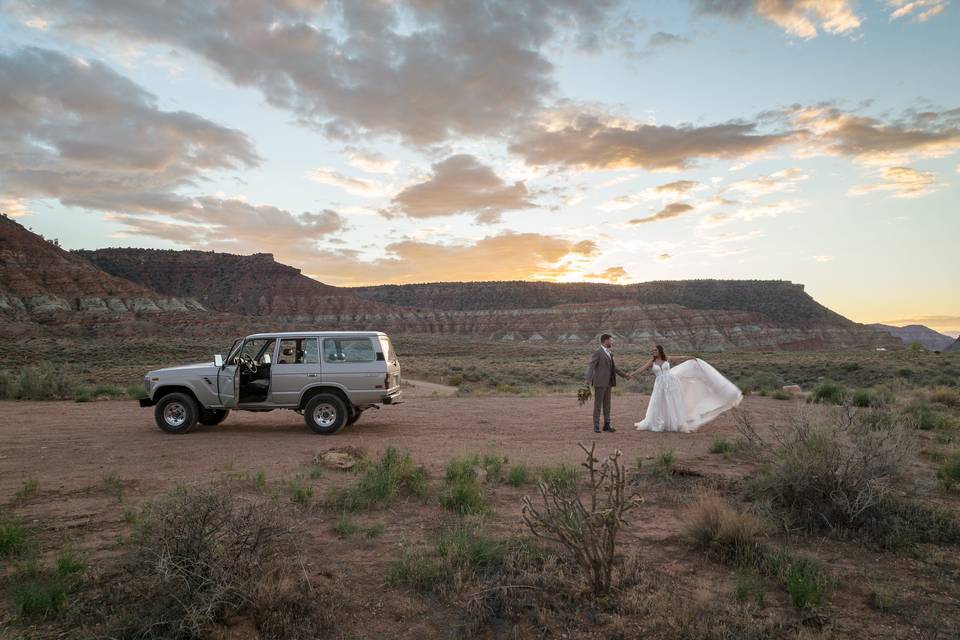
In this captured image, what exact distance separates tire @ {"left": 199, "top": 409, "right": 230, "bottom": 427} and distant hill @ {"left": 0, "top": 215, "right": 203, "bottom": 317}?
58513 mm

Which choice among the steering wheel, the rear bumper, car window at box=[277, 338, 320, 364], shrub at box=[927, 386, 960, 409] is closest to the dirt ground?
the rear bumper

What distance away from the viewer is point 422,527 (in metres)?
5.84

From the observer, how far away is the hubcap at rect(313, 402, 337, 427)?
11477 mm

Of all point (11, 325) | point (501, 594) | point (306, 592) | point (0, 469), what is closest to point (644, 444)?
point (501, 594)

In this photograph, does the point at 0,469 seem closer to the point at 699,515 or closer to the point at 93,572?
the point at 93,572

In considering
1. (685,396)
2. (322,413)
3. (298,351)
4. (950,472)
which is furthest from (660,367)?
(298,351)

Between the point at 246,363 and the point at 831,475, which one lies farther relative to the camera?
the point at 246,363

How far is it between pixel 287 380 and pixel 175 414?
252cm

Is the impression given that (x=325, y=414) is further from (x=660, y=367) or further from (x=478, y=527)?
(x=660, y=367)

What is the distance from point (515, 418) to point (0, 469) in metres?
9.94

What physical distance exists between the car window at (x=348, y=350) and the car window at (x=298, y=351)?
221 millimetres

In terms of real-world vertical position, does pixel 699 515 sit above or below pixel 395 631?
above

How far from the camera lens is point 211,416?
12289mm

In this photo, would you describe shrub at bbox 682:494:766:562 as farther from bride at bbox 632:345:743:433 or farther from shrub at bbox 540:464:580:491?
bride at bbox 632:345:743:433
